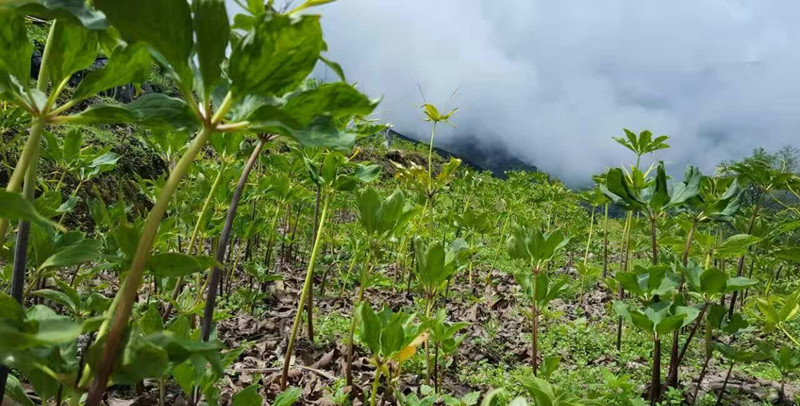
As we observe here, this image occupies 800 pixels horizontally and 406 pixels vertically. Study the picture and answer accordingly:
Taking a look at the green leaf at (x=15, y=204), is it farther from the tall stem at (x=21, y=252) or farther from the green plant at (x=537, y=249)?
the green plant at (x=537, y=249)

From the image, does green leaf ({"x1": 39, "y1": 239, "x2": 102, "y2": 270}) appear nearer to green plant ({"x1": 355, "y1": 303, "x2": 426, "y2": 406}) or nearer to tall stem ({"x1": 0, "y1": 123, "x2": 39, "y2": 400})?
tall stem ({"x1": 0, "y1": 123, "x2": 39, "y2": 400})

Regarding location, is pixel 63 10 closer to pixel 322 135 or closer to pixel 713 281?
pixel 322 135

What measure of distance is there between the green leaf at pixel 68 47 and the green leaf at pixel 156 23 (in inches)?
9.7

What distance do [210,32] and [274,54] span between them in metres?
0.07

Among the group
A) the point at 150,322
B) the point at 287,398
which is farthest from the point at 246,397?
the point at 150,322

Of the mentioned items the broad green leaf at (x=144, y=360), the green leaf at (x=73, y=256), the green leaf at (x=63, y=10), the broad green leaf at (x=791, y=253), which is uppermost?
the broad green leaf at (x=791, y=253)

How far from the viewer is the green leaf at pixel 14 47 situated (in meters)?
0.56

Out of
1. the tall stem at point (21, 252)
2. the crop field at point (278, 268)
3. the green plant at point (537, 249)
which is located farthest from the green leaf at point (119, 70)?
the green plant at point (537, 249)

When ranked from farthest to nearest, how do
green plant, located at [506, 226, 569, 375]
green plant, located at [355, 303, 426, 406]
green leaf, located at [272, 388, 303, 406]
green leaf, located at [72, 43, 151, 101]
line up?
1. green plant, located at [506, 226, 569, 375]
2. green plant, located at [355, 303, 426, 406]
3. green leaf, located at [272, 388, 303, 406]
4. green leaf, located at [72, 43, 151, 101]

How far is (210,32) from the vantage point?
0.47 m

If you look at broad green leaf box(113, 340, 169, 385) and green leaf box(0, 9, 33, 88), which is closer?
broad green leaf box(113, 340, 169, 385)

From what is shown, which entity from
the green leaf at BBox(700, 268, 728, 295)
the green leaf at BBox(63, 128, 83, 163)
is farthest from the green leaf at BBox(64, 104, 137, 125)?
the green leaf at BBox(700, 268, 728, 295)

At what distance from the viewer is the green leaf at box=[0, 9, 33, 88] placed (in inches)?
21.9

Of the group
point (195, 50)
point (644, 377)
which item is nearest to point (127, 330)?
point (195, 50)
